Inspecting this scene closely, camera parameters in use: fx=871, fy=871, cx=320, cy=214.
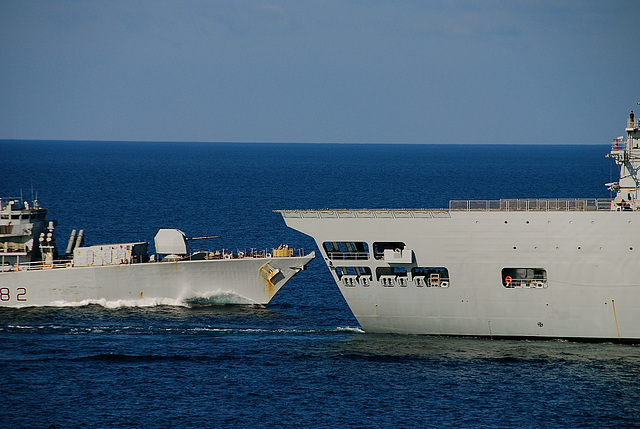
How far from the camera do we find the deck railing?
144 ft

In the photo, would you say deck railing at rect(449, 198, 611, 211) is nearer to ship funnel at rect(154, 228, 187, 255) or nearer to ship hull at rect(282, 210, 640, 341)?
ship hull at rect(282, 210, 640, 341)

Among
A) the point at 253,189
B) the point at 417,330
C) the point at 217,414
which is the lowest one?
the point at 217,414

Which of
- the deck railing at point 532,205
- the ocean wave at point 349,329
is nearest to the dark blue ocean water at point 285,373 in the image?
the ocean wave at point 349,329

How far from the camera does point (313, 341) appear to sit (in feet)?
152

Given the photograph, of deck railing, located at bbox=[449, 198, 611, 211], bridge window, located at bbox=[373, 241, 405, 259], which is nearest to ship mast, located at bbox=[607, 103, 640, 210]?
deck railing, located at bbox=[449, 198, 611, 211]

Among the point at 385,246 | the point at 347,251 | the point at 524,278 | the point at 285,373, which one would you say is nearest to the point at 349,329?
the point at 347,251

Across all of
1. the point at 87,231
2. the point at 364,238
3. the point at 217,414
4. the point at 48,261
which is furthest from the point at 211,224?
the point at 217,414

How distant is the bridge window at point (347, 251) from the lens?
1822 inches

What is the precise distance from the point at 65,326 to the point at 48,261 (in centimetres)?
869

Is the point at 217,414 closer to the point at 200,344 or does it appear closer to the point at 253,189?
the point at 200,344

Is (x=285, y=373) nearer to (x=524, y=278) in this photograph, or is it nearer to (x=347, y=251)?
(x=347, y=251)

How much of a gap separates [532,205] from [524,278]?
12.3 ft

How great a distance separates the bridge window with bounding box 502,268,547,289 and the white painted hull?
15.9 metres

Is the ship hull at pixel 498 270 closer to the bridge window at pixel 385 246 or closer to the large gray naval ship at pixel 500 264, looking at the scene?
the large gray naval ship at pixel 500 264
